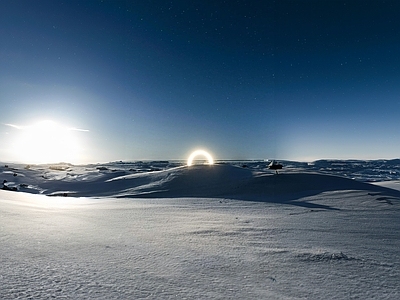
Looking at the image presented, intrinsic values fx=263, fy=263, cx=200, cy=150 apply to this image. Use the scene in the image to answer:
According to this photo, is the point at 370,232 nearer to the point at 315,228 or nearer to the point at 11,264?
the point at 315,228

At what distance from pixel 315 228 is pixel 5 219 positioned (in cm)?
410

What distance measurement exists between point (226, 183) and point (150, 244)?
13330 mm

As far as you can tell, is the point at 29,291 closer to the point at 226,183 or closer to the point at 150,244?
the point at 150,244

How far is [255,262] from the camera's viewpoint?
2168 millimetres

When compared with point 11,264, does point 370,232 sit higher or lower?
lower

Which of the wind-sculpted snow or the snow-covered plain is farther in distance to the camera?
the wind-sculpted snow

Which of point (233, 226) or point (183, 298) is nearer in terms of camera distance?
point (183, 298)

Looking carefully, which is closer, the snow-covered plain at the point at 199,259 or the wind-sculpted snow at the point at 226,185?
the snow-covered plain at the point at 199,259

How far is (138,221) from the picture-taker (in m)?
4.09

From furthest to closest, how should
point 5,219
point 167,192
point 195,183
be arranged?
point 195,183, point 167,192, point 5,219

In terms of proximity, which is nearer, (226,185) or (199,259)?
(199,259)

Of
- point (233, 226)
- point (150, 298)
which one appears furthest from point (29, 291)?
point (233, 226)

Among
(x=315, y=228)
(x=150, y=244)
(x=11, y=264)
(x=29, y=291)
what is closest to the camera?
(x=29, y=291)

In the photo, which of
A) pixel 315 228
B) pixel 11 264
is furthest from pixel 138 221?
pixel 315 228
